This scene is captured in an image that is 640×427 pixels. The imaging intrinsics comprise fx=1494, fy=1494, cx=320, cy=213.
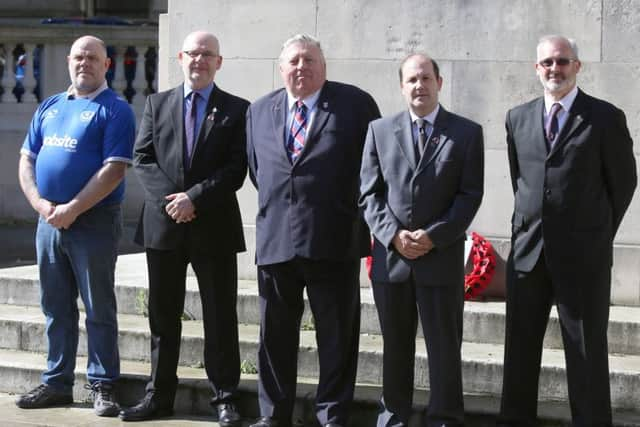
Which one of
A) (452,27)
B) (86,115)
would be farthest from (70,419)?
(452,27)

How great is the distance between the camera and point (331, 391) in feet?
25.7

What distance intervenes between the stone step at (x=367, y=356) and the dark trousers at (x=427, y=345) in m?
0.84

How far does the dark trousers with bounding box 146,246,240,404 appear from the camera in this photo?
8219 mm

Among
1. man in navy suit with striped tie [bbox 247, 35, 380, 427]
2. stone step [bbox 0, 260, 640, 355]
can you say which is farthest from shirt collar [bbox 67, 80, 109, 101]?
stone step [bbox 0, 260, 640, 355]

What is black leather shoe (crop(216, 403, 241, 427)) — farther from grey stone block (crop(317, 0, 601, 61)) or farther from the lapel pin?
grey stone block (crop(317, 0, 601, 61))

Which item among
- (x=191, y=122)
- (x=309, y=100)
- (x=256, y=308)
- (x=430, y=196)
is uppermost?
(x=309, y=100)

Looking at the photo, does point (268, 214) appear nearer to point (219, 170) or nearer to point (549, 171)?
point (219, 170)

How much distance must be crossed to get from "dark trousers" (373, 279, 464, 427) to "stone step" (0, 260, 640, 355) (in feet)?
4.61

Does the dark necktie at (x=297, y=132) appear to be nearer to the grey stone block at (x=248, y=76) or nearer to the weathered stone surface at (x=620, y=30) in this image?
Result: the grey stone block at (x=248, y=76)

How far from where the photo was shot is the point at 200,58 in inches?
321

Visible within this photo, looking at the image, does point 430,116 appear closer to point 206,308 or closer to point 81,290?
point 206,308

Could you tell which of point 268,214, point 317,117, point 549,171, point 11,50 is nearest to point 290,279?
point 268,214

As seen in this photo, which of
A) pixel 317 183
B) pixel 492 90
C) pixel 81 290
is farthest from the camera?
pixel 492 90

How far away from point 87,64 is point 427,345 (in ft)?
8.43
